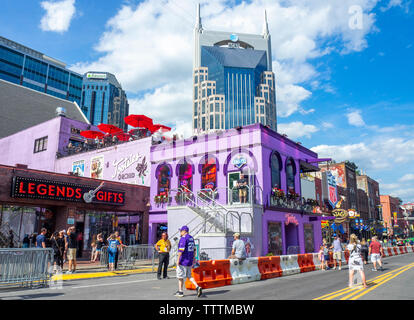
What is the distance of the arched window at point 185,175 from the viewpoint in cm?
2517

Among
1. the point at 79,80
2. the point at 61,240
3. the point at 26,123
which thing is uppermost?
→ the point at 79,80

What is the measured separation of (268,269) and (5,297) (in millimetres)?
9570

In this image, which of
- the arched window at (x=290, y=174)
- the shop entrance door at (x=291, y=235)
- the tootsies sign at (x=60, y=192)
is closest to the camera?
the tootsies sign at (x=60, y=192)

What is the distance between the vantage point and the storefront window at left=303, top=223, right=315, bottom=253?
2659 cm

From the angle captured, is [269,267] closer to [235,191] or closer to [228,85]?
[235,191]

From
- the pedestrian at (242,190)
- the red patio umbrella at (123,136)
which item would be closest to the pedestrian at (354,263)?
the pedestrian at (242,190)

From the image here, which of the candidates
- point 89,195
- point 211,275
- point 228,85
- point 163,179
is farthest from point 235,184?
point 228,85

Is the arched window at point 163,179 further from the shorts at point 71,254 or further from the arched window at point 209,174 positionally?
the shorts at point 71,254

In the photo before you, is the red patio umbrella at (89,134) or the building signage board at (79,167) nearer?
the building signage board at (79,167)

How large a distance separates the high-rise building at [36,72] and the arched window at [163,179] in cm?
10462

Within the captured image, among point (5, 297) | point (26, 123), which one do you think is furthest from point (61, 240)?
point (26, 123)

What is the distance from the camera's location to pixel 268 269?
14195mm

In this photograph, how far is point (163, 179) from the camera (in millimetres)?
26531

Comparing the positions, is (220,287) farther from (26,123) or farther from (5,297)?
(26,123)
